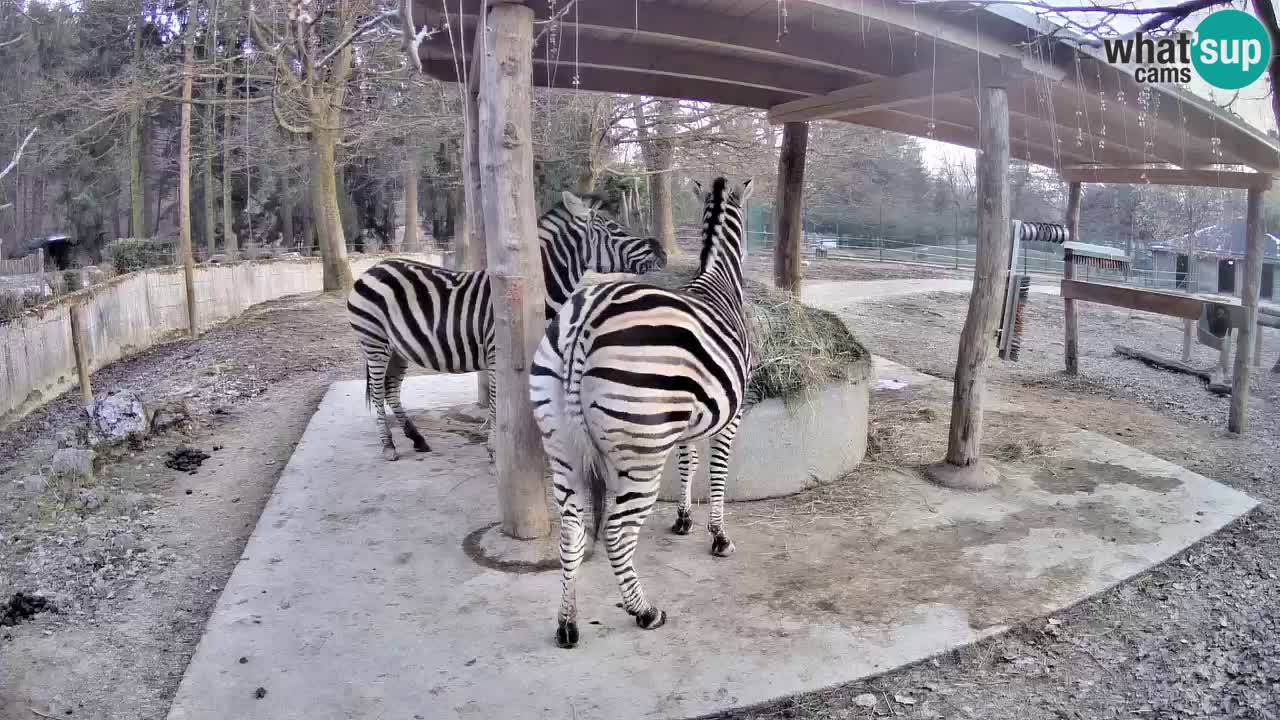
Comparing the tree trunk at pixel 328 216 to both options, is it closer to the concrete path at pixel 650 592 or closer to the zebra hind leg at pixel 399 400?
the zebra hind leg at pixel 399 400

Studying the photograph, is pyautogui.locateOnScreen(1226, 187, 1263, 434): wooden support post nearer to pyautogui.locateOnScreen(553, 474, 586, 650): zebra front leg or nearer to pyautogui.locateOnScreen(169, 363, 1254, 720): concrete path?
pyautogui.locateOnScreen(169, 363, 1254, 720): concrete path

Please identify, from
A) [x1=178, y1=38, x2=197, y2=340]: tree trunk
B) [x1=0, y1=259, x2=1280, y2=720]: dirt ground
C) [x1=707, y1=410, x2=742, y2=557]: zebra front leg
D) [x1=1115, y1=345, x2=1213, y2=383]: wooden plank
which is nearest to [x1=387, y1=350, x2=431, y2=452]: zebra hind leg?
[x1=0, y1=259, x2=1280, y2=720]: dirt ground

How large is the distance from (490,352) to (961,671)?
397 centimetres

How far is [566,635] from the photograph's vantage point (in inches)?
144

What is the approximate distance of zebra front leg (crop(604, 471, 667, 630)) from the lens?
12.0 feet

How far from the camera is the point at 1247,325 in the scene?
7379mm

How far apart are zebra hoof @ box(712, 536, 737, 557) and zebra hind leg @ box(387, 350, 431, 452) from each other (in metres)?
2.99

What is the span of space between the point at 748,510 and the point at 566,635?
2110 millimetres

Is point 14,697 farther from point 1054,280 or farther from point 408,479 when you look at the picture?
point 1054,280

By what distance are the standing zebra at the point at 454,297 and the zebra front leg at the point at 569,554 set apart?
8.14 feet

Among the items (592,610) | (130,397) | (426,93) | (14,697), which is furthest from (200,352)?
(592,610)

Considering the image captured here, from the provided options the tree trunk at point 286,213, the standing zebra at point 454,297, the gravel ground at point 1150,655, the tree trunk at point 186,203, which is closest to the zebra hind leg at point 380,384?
the standing zebra at point 454,297

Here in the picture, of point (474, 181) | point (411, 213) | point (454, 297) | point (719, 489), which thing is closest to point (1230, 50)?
point (719, 489)

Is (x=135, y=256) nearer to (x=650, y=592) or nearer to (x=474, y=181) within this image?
(x=474, y=181)
